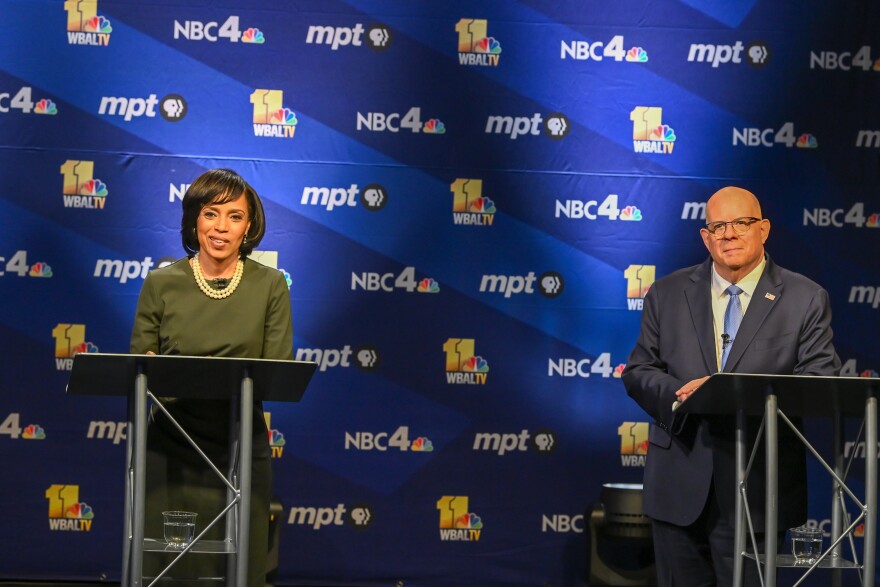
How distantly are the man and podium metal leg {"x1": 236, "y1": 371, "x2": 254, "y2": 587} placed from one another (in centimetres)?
122

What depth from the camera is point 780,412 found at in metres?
2.90

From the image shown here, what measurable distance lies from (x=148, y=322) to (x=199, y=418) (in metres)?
0.32

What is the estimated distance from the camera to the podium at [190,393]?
2.78 meters

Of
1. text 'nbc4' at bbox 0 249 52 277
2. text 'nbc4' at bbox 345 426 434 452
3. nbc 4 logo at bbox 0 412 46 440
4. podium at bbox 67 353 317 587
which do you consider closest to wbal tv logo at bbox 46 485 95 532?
nbc 4 logo at bbox 0 412 46 440

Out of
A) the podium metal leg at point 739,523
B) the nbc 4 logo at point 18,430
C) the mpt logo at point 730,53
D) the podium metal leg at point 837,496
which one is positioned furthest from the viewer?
the mpt logo at point 730,53

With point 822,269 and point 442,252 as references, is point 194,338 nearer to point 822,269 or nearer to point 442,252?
point 442,252

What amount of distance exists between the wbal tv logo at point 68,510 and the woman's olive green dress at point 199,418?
7.07 ft

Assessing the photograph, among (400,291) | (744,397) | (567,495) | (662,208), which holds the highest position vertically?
(662,208)

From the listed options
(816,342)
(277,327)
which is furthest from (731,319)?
(277,327)

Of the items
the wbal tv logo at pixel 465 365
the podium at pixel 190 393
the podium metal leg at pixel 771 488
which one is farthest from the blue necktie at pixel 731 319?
the wbal tv logo at pixel 465 365

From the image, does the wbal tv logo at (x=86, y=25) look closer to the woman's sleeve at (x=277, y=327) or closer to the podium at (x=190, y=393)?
the woman's sleeve at (x=277, y=327)

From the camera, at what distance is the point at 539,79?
18.0 feet

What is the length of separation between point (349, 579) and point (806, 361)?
2864 millimetres

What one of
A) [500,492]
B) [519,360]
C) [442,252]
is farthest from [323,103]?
[500,492]
